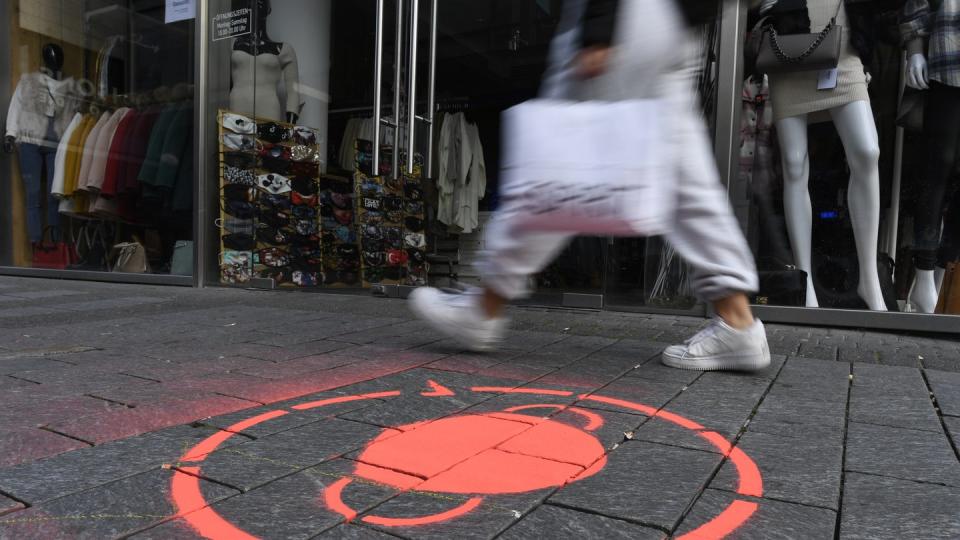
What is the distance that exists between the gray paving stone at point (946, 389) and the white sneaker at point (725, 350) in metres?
0.52

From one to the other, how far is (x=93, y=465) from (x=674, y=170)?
6.15 feet

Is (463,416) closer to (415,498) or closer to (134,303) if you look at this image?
(415,498)

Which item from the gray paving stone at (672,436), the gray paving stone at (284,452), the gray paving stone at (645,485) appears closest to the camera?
the gray paving stone at (645,485)

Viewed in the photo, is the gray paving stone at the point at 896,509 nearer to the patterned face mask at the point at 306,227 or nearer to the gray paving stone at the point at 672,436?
the gray paving stone at the point at 672,436

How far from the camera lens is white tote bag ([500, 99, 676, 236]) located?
196 centimetres

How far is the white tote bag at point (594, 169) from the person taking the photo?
196cm

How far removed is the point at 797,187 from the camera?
149 inches

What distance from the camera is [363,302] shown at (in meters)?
4.53

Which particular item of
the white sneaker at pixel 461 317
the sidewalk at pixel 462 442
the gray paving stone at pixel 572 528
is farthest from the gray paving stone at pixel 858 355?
the gray paving stone at pixel 572 528

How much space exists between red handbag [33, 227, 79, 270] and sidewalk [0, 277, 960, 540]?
448 cm

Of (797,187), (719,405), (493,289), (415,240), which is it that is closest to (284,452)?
(493,289)

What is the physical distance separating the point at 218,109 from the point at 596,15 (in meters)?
4.59

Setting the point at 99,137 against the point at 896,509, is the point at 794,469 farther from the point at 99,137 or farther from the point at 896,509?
the point at 99,137

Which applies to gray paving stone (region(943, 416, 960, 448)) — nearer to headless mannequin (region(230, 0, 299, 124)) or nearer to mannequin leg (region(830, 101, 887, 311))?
mannequin leg (region(830, 101, 887, 311))
